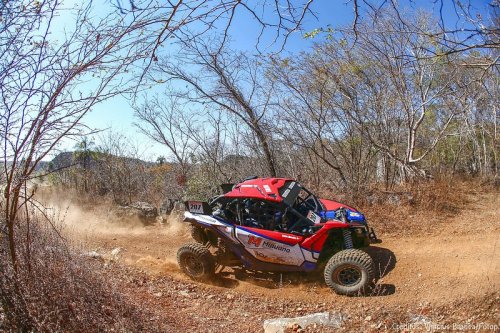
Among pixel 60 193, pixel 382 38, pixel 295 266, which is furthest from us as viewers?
pixel 60 193

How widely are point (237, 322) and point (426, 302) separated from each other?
274cm

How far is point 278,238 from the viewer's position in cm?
624

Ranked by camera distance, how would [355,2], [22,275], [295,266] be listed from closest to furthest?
[355,2] → [22,275] → [295,266]

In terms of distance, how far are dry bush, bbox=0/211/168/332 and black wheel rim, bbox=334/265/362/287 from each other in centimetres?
327

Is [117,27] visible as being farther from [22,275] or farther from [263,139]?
[263,139]

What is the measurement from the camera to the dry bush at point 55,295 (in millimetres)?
3070

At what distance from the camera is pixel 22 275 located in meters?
3.25

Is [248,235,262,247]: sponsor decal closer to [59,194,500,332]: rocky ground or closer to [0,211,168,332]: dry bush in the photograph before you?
[59,194,500,332]: rocky ground

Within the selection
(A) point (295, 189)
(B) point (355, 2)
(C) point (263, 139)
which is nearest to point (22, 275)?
(B) point (355, 2)

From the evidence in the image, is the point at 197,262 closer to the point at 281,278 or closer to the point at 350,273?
the point at 281,278

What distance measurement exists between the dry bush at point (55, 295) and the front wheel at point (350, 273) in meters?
3.19

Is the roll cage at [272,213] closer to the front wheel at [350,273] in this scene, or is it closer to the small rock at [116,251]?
the front wheel at [350,273]

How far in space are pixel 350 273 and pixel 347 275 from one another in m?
0.06

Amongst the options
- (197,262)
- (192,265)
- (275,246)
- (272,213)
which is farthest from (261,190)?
(192,265)
